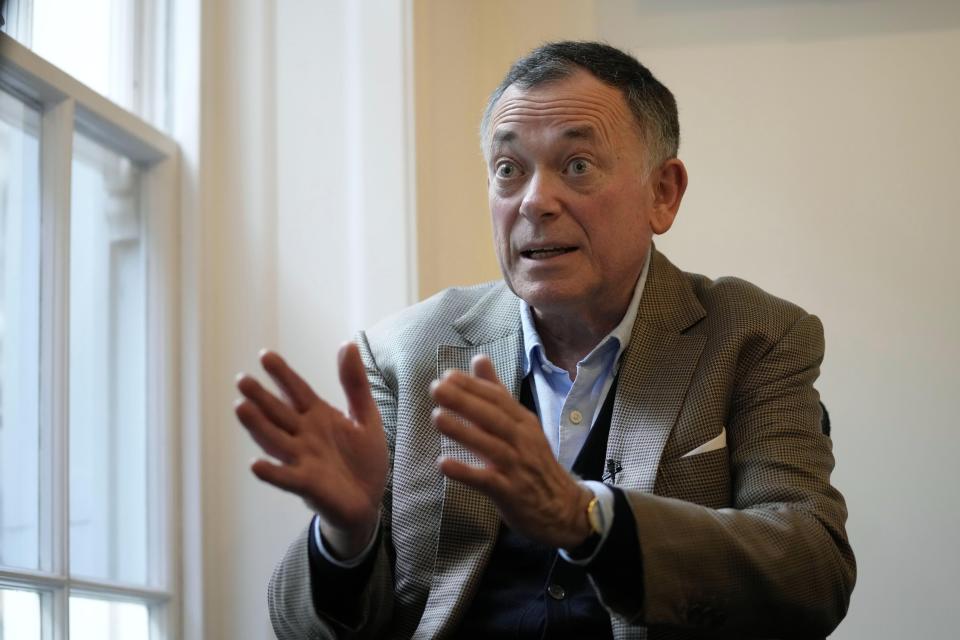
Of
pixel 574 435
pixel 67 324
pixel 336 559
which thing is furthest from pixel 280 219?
pixel 336 559

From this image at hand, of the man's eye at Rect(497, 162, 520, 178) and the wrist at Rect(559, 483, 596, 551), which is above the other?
the man's eye at Rect(497, 162, 520, 178)

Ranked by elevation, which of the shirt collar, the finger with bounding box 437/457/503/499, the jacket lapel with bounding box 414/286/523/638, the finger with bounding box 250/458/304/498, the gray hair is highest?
the gray hair

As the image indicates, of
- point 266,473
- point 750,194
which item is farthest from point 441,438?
point 750,194

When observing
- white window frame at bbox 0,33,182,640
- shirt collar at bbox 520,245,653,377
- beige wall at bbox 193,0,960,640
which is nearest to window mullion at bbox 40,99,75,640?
white window frame at bbox 0,33,182,640

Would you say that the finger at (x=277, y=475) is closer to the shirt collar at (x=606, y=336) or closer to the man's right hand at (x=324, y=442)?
the man's right hand at (x=324, y=442)

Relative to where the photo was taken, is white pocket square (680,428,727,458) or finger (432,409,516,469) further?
white pocket square (680,428,727,458)

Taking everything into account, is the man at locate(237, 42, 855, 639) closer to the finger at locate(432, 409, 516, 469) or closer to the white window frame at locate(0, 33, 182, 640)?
the finger at locate(432, 409, 516, 469)

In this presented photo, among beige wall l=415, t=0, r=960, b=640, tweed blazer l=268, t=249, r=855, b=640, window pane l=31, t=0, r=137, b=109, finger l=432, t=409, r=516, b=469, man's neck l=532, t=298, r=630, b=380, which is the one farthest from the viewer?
beige wall l=415, t=0, r=960, b=640

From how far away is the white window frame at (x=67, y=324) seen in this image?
6.22 feet

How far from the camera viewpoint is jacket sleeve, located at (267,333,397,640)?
1.59m

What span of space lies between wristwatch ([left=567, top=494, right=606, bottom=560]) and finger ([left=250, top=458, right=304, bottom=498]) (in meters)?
0.35

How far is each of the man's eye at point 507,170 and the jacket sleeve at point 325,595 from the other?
63 cm

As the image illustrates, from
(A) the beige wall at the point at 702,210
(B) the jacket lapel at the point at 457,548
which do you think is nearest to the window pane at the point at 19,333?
(A) the beige wall at the point at 702,210

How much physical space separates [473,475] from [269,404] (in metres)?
0.28
